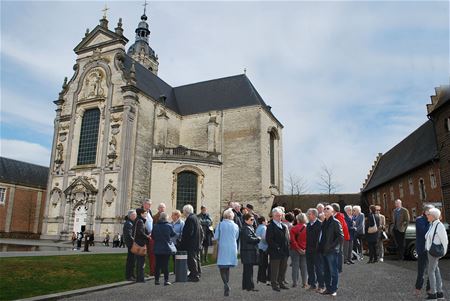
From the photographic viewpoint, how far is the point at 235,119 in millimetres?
32531

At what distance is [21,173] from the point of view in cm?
3709

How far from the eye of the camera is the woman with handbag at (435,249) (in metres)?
5.95

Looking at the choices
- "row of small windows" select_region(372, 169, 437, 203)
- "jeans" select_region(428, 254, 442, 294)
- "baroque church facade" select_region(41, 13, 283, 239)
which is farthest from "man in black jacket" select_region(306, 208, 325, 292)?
"baroque church facade" select_region(41, 13, 283, 239)

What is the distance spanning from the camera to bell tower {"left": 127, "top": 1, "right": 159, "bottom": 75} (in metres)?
47.9

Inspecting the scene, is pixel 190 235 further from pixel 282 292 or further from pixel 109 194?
pixel 109 194

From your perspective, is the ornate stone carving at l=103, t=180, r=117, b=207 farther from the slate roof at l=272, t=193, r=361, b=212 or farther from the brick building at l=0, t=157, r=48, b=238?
the slate roof at l=272, t=193, r=361, b=212

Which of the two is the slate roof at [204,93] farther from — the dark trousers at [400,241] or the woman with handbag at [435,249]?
the woman with handbag at [435,249]

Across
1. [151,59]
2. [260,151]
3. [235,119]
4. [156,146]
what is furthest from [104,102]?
[151,59]

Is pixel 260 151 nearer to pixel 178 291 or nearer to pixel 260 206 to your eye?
pixel 260 206

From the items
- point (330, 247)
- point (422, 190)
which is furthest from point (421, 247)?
point (422, 190)

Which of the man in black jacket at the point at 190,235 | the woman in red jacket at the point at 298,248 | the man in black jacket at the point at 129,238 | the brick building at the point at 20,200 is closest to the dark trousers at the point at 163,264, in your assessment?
the man in black jacket at the point at 190,235

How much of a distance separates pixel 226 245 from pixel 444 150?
17085 mm

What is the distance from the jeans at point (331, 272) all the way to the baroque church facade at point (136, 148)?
20537 millimetres

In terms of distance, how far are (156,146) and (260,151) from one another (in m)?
8.78
